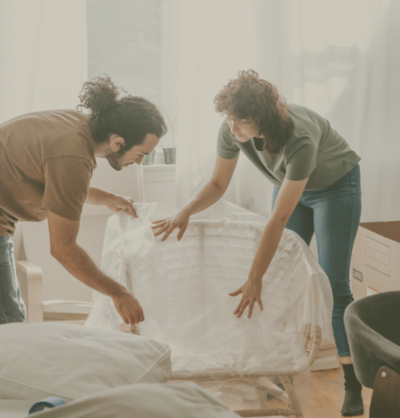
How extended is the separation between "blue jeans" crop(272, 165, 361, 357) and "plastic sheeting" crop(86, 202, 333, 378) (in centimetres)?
17

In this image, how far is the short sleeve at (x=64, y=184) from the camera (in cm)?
117

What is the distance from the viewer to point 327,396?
1.86 meters

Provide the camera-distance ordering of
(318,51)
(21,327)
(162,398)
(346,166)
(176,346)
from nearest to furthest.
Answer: (162,398) → (21,327) → (176,346) → (346,166) → (318,51)

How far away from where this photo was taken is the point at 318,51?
237 centimetres

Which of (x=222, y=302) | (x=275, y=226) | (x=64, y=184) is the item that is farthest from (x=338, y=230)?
(x=64, y=184)

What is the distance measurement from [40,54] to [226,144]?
1016 mm

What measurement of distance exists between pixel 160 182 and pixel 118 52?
2.29 feet

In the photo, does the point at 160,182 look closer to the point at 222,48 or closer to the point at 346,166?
the point at 222,48

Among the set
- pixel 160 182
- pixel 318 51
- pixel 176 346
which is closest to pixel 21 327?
pixel 176 346

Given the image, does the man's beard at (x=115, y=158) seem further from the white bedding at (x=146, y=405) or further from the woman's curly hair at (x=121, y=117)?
the white bedding at (x=146, y=405)

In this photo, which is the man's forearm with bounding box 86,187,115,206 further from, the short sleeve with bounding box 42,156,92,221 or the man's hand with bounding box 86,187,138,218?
the short sleeve with bounding box 42,156,92,221

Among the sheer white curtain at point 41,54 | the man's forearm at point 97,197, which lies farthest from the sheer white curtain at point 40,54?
the man's forearm at point 97,197

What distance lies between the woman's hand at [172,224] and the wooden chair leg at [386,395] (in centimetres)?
90

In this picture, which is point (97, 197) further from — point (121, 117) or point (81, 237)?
point (81, 237)
